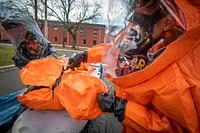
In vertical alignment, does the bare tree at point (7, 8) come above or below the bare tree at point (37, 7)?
below

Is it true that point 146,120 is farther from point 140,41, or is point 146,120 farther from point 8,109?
point 8,109

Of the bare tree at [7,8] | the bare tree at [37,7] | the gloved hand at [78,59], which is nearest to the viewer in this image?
the gloved hand at [78,59]

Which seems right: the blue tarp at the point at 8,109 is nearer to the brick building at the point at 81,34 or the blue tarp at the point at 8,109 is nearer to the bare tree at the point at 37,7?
the bare tree at the point at 37,7

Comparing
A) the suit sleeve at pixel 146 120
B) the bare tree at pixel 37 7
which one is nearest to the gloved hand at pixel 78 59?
the suit sleeve at pixel 146 120

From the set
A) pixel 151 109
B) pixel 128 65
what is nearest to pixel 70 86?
pixel 128 65

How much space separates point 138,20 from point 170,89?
44cm

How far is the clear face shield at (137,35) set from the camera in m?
0.95

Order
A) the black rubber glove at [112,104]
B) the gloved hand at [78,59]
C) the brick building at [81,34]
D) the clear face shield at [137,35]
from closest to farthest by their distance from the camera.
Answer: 1. the clear face shield at [137,35]
2. the black rubber glove at [112,104]
3. the gloved hand at [78,59]
4. the brick building at [81,34]

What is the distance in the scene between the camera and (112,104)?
1.10 metres

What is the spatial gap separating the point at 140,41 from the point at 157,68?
0.68ft

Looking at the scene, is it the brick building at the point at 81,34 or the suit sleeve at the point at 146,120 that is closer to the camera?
the suit sleeve at the point at 146,120

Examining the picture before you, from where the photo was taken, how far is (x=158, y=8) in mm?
994

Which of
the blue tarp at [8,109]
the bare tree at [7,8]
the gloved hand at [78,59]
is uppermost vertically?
the bare tree at [7,8]

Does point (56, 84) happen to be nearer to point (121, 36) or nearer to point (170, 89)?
point (121, 36)
